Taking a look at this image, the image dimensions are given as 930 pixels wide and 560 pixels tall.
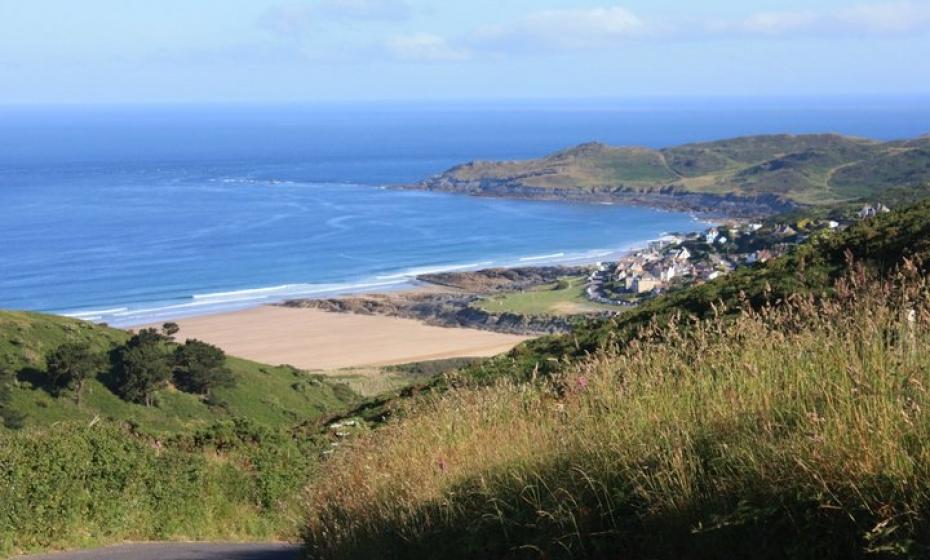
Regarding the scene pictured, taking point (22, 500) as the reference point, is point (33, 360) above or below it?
below

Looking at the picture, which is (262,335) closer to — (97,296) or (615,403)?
(97,296)

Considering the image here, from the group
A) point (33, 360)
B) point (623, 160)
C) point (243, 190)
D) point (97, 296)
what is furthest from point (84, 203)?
point (33, 360)

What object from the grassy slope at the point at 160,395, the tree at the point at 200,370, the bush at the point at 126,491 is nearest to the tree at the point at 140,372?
the grassy slope at the point at 160,395

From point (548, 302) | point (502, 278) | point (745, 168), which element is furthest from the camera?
point (745, 168)

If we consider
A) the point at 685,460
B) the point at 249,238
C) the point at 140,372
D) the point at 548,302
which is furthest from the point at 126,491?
the point at 249,238

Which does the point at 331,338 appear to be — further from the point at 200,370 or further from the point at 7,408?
the point at 7,408

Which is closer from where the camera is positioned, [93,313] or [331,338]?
[331,338]

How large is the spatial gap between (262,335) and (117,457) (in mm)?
Result: 49263

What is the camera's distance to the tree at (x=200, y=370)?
34688 mm

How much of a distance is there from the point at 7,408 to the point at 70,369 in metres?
3.92

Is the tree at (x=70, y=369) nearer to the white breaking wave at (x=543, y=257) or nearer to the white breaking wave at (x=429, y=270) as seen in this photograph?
the white breaking wave at (x=429, y=270)

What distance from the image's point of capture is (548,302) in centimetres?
6650

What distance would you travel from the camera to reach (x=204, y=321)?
2477 inches

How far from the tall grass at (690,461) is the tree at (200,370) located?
27.9 m
